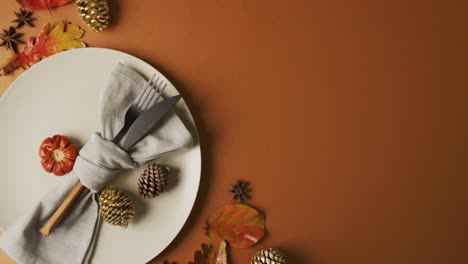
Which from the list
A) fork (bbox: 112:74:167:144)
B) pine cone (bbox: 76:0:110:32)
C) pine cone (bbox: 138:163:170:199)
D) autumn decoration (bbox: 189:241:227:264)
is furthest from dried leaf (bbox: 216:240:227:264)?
pine cone (bbox: 76:0:110:32)

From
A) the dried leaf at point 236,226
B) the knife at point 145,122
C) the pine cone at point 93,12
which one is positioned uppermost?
the pine cone at point 93,12

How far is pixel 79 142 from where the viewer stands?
70cm

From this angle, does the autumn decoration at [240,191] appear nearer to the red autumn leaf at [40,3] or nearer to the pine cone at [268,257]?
the pine cone at [268,257]

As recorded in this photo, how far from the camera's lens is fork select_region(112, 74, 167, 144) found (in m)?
0.68

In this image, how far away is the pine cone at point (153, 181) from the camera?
67 centimetres

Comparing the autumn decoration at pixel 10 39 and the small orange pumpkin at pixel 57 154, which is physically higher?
the autumn decoration at pixel 10 39

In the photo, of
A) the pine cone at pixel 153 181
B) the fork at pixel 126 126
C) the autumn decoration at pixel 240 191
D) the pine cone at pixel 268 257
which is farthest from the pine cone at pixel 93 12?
the pine cone at pixel 268 257

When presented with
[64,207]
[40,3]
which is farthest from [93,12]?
[64,207]

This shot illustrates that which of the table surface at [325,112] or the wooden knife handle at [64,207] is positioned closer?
the wooden knife handle at [64,207]

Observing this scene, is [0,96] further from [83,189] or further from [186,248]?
[186,248]

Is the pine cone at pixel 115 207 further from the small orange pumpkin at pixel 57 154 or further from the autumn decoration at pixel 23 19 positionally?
the autumn decoration at pixel 23 19

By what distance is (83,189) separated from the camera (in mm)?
674

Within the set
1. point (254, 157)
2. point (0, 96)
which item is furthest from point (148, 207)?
point (0, 96)

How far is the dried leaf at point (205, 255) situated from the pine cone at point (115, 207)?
6.0 inches
